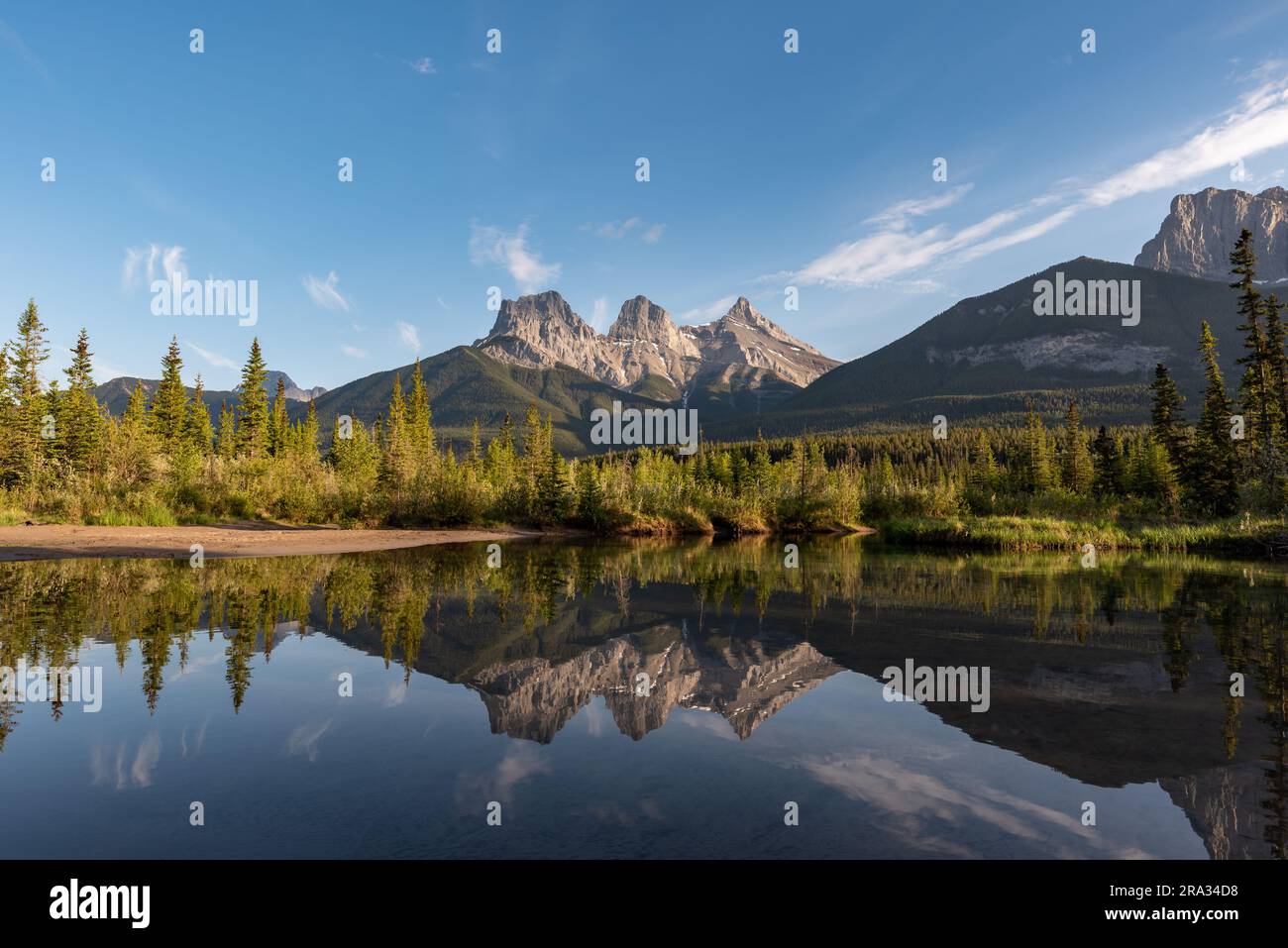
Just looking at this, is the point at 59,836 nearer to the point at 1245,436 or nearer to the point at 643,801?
the point at 643,801

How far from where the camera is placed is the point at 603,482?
184 ft

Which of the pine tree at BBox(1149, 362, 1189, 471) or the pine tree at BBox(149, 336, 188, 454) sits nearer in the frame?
the pine tree at BBox(1149, 362, 1189, 471)

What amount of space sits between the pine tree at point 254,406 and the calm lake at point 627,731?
67.9 meters

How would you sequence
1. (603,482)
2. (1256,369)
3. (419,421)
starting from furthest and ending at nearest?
(419,421), (603,482), (1256,369)

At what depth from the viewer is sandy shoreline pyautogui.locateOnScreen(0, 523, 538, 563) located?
25.7 meters

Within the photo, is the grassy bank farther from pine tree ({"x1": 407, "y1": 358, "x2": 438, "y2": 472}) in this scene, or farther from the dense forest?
pine tree ({"x1": 407, "y1": 358, "x2": 438, "y2": 472})

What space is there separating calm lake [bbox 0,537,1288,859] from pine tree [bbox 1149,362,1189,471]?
170 feet

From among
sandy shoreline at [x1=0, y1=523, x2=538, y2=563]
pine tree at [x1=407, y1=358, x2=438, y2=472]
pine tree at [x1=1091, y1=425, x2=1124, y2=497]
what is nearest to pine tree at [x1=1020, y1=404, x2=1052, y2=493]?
pine tree at [x1=1091, y1=425, x2=1124, y2=497]

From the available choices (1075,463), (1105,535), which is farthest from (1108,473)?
(1105,535)

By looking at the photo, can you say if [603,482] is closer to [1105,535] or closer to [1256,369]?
[1105,535]

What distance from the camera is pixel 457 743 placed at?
23.2ft

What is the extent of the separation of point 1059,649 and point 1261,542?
35.5 metres

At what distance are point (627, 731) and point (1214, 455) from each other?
6036 cm
